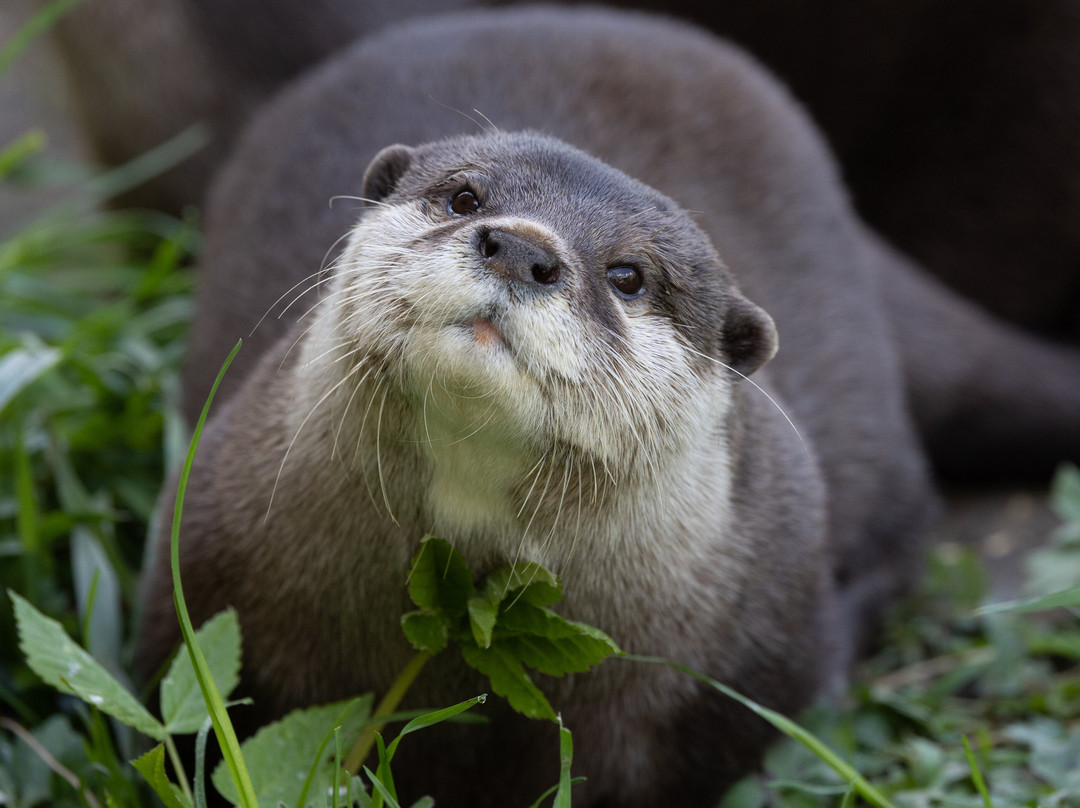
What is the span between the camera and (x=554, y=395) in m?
1.55

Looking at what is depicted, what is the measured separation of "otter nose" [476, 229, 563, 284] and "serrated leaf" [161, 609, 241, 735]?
2.23ft

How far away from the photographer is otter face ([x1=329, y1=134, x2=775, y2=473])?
1.50m

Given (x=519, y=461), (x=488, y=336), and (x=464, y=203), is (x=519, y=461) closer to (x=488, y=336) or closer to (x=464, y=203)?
(x=488, y=336)

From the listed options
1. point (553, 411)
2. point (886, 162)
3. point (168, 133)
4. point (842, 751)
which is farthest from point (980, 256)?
point (553, 411)

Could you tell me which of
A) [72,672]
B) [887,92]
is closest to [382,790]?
[72,672]

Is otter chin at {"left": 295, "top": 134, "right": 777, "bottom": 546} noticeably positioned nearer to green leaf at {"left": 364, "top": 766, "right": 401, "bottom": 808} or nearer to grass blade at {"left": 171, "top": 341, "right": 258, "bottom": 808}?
grass blade at {"left": 171, "top": 341, "right": 258, "bottom": 808}

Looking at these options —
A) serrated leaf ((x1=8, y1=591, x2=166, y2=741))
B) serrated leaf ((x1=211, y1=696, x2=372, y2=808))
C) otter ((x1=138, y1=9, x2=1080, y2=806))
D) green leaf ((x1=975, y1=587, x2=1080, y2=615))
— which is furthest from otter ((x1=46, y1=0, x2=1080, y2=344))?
serrated leaf ((x1=211, y1=696, x2=372, y2=808))

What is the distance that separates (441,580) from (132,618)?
100cm

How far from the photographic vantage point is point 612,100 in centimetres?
286

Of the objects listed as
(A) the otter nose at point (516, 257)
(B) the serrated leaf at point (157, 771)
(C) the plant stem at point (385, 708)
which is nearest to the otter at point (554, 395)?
(A) the otter nose at point (516, 257)

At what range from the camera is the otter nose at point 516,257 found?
149cm

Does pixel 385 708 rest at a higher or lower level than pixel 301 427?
lower

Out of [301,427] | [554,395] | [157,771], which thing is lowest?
[157,771]

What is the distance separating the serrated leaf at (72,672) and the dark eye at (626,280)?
84cm
